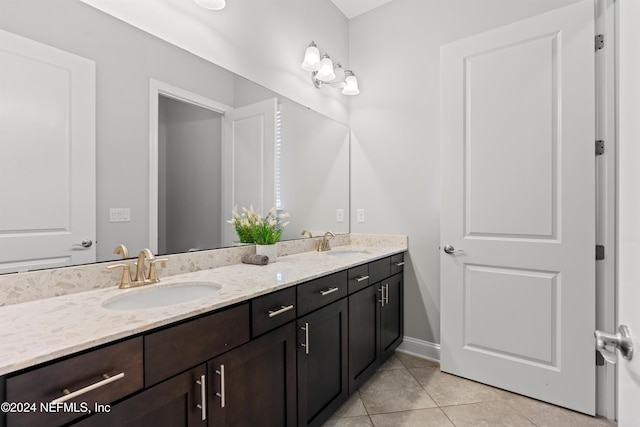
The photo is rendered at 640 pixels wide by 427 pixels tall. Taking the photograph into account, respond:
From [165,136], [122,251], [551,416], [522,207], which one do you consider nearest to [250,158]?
[165,136]

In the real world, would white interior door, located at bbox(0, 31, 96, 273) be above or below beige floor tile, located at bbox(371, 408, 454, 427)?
above

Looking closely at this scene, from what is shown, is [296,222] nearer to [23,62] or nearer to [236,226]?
[236,226]

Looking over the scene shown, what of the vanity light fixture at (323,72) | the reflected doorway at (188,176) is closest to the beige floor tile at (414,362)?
the reflected doorway at (188,176)

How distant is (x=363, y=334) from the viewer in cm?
194

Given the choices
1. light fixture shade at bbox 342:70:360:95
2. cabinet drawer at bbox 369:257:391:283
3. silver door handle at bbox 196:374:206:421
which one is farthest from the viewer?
light fixture shade at bbox 342:70:360:95

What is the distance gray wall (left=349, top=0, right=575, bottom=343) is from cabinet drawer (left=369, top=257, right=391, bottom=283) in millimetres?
364

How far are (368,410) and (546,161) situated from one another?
1.82m

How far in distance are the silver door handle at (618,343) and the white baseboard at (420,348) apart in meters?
1.95

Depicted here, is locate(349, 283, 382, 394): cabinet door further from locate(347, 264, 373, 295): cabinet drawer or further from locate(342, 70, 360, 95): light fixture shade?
locate(342, 70, 360, 95): light fixture shade

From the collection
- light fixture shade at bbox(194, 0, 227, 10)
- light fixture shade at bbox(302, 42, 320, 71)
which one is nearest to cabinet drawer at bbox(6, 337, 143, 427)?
light fixture shade at bbox(194, 0, 227, 10)

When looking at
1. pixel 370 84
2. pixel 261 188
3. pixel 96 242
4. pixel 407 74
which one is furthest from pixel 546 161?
pixel 96 242

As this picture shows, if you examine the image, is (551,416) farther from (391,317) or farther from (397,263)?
(397,263)

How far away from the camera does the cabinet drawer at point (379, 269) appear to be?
2043 millimetres
